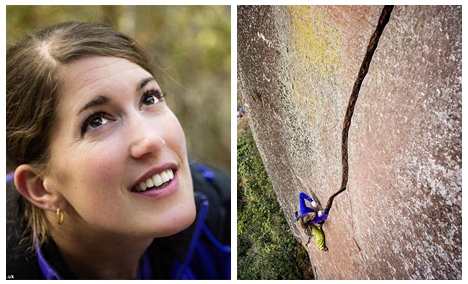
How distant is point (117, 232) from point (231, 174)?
1.99 feet

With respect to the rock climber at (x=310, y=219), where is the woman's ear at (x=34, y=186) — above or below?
above

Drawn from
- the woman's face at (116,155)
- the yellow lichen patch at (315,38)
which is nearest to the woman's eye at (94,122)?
the woman's face at (116,155)

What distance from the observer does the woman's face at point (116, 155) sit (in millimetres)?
1935

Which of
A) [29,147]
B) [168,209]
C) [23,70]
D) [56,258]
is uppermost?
[23,70]

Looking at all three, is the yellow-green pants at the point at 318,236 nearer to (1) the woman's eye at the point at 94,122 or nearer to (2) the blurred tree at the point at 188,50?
(2) the blurred tree at the point at 188,50

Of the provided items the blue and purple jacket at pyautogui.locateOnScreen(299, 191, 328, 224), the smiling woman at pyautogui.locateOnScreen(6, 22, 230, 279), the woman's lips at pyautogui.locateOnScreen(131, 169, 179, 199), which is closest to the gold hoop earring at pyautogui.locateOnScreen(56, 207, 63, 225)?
the smiling woman at pyautogui.locateOnScreen(6, 22, 230, 279)

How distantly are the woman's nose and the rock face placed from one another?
0.66 meters

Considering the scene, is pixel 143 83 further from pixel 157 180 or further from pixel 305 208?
pixel 305 208

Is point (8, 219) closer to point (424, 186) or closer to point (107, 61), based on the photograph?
point (107, 61)

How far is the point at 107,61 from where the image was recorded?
2.01 metres

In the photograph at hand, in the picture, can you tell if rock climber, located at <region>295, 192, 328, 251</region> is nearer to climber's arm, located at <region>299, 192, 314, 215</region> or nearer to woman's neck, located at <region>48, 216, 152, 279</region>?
climber's arm, located at <region>299, 192, 314, 215</region>

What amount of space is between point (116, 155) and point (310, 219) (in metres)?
1.04

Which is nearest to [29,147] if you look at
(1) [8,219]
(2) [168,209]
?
(1) [8,219]

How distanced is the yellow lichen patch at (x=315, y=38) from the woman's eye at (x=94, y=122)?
94 cm
